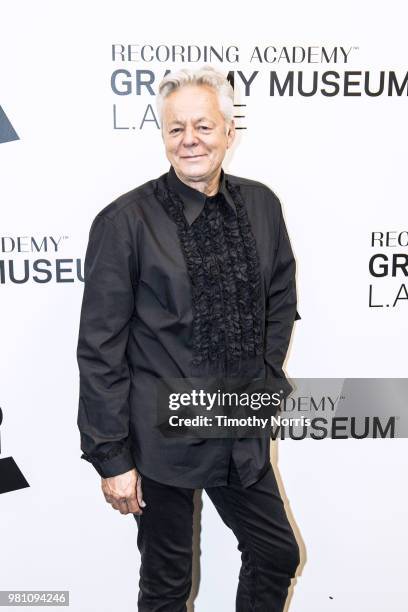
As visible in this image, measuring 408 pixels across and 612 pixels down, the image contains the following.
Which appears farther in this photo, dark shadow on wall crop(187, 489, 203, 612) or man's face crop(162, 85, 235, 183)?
dark shadow on wall crop(187, 489, 203, 612)

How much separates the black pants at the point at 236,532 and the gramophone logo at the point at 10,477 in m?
0.43

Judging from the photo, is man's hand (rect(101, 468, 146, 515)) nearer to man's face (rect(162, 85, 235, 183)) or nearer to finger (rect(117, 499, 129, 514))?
finger (rect(117, 499, 129, 514))

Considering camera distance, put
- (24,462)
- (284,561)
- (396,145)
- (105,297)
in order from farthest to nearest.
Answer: (24,462) → (396,145) → (284,561) → (105,297)

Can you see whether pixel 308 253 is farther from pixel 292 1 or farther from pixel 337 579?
pixel 337 579

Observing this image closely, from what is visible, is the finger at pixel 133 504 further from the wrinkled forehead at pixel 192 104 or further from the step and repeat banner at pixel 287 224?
the wrinkled forehead at pixel 192 104

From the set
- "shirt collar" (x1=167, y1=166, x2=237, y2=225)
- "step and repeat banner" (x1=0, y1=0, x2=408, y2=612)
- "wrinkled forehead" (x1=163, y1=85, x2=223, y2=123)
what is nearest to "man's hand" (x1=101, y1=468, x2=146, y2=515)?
"step and repeat banner" (x1=0, y1=0, x2=408, y2=612)

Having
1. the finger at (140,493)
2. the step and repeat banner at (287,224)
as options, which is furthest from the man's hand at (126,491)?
the step and repeat banner at (287,224)

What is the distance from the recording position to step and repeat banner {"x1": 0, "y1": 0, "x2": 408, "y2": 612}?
1.40 metres

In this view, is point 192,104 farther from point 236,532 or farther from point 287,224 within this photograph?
point 236,532

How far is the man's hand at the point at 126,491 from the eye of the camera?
48.4 inches

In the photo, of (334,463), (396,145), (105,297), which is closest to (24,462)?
(105,297)

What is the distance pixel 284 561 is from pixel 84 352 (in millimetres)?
591

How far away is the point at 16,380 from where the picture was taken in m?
1.56

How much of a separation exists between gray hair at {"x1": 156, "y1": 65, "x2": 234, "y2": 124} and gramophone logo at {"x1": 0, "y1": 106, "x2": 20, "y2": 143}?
1.32ft
